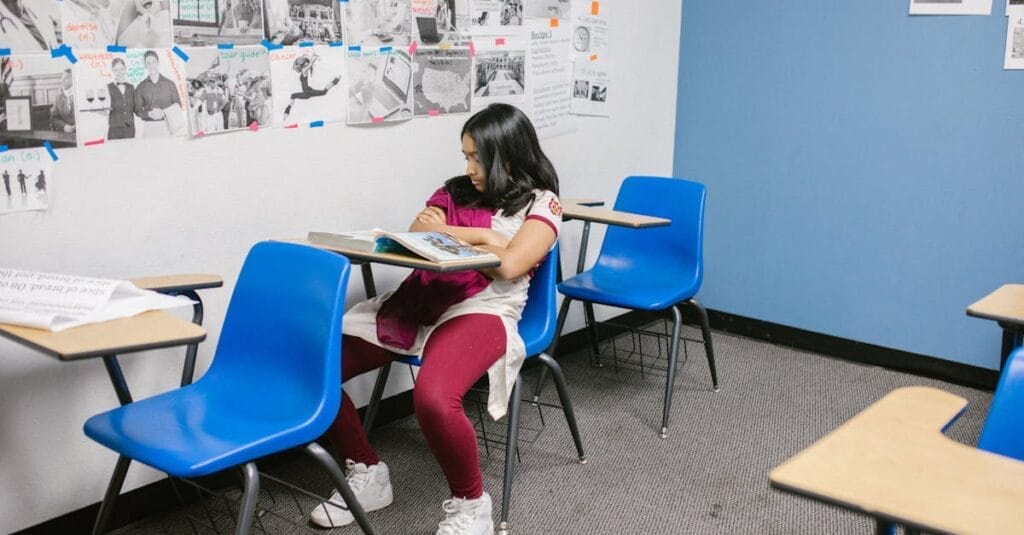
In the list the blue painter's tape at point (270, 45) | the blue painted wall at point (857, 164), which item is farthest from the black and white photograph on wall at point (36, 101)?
the blue painted wall at point (857, 164)

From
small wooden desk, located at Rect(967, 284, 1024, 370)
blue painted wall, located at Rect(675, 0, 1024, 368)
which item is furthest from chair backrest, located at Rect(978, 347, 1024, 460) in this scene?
blue painted wall, located at Rect(675, 0, 1024, 368)

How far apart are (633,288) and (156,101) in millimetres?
1676

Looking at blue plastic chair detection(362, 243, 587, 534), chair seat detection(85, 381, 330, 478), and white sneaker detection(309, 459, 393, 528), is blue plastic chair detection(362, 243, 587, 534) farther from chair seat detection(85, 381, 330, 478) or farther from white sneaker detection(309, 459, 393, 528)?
chair seat detection(85, 381, 330, 478)

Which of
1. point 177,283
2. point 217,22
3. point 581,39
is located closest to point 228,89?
point 217,22

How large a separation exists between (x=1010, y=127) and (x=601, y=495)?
211 cm

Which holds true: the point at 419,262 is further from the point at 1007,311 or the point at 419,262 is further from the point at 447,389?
the point at 1007,311

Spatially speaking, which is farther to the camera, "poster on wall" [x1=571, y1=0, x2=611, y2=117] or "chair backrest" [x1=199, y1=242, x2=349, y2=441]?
"poster on wall" [x1=571, y1=0, x2=611, y2=117]

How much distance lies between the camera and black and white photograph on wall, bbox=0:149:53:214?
1.95 m

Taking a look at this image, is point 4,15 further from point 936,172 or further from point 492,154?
point 936,172

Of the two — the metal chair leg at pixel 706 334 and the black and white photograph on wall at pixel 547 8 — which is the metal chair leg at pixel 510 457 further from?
the black and white photograph on wall at pixel 547 8

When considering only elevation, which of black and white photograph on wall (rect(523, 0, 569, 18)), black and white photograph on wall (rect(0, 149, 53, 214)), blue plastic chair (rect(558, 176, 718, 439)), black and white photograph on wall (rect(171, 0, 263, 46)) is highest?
black and white photograph on wall (rect(523, 0, 569, 18))

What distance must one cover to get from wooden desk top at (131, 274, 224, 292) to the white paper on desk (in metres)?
0.23

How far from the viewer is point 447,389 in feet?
6.87

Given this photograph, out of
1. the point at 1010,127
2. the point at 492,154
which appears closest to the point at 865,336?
the point at 1010,127
